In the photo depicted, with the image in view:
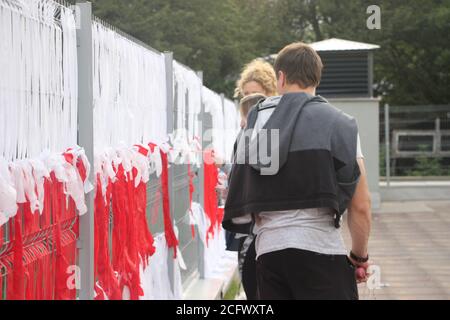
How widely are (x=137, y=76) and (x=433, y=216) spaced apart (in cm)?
1183

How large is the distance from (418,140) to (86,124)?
18.7 meters

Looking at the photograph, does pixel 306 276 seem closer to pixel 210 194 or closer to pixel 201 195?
pixel 201 195

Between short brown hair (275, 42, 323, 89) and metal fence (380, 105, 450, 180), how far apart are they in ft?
58.3

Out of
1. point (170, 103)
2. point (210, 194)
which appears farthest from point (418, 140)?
point (170, 103)

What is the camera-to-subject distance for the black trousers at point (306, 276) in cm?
337

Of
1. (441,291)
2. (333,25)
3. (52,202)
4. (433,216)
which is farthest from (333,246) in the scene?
(333,25)

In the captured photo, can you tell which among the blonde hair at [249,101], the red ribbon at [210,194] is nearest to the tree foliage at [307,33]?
the red ribbon at [210,194]

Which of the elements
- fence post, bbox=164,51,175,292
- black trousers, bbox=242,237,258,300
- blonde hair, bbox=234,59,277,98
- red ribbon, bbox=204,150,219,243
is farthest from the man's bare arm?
red ribbon, bbox=204,150,219,243

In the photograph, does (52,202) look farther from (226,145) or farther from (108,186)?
(226,145)

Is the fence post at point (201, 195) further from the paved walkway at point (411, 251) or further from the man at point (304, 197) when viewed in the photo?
the man at point (304, 197)

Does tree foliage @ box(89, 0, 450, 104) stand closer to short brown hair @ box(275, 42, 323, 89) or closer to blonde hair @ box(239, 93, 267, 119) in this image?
blonde hair @ box(239, 93, 267, 119)

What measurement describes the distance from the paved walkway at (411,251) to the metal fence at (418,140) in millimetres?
3396

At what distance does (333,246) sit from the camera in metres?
3.41

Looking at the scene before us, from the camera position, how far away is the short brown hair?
3592mm
